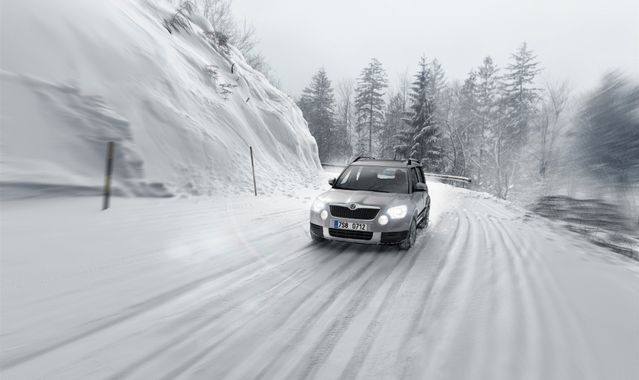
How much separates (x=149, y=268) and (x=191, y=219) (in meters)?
3.03

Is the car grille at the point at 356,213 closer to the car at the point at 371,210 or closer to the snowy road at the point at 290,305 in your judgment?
the car at the point at 371,210

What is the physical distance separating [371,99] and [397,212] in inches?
1940

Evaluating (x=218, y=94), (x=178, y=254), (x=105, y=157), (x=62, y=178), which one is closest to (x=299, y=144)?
(x=218, y=94)

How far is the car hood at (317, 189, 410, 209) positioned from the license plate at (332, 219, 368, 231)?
0.35 metres

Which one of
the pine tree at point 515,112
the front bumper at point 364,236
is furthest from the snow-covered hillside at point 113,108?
the pine tree at point 515,112

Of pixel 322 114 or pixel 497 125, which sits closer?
pixel 497 125

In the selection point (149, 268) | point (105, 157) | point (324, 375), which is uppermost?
point (105, 157)

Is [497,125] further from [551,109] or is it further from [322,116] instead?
[322,116]

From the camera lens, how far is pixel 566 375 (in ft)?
9.28

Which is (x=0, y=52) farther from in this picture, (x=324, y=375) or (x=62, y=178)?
(x=324, y=375)

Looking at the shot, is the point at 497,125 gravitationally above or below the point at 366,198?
above

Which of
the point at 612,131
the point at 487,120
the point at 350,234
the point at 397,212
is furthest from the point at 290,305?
the point at 487,120

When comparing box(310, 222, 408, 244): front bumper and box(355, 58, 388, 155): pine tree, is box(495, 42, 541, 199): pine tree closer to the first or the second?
box(355, 58, 388, 155): pine tree

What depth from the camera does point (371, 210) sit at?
584 cm
